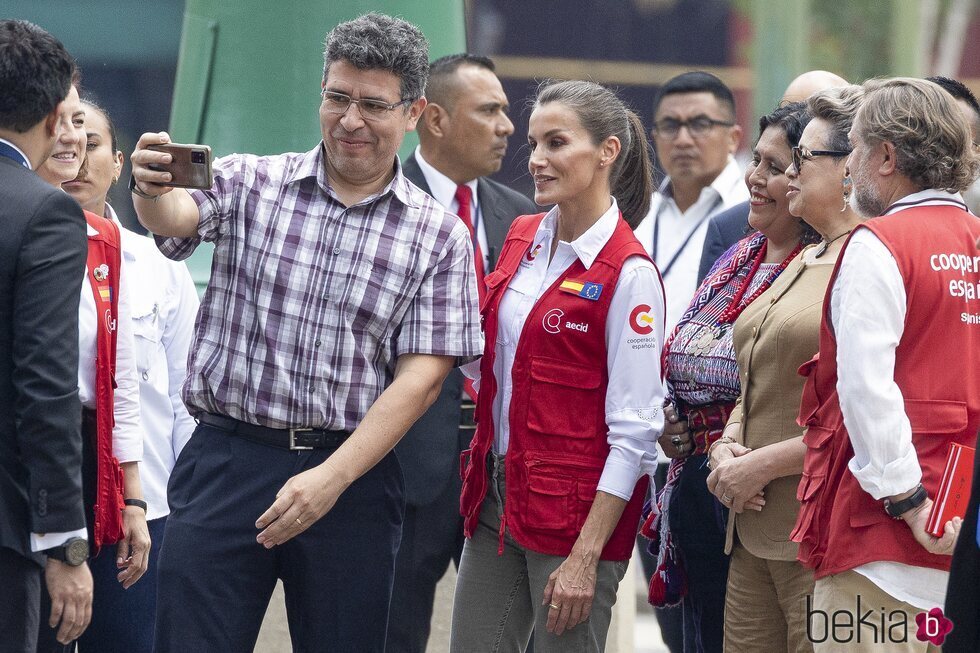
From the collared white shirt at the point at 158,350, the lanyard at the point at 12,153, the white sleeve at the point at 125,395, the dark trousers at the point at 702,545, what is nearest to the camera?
the lanyard at the point at 12,153

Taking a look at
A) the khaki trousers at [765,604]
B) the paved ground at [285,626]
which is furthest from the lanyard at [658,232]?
the khaki trousers at [765,604]

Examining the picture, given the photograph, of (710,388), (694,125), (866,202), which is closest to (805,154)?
(866,202)

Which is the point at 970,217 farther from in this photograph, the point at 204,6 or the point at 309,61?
the point at 204,6

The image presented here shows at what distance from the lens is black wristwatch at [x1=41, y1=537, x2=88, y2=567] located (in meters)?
2.63

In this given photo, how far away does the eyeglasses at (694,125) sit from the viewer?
556 centimetres

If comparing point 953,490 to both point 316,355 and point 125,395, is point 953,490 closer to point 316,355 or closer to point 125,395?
point 316,355

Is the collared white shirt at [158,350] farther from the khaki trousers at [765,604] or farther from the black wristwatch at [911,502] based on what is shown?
the black wristwatch at [911,502]

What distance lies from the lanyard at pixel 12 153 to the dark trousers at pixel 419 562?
6.24 ft

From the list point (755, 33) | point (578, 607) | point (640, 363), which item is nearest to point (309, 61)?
point (640, 363)

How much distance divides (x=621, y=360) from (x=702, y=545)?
644 mm

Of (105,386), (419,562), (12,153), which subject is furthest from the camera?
(419,562)

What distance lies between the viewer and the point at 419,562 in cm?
426

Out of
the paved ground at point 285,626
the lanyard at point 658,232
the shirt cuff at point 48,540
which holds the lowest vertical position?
the paved ground at point 285,626

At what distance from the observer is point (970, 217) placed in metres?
2.89
